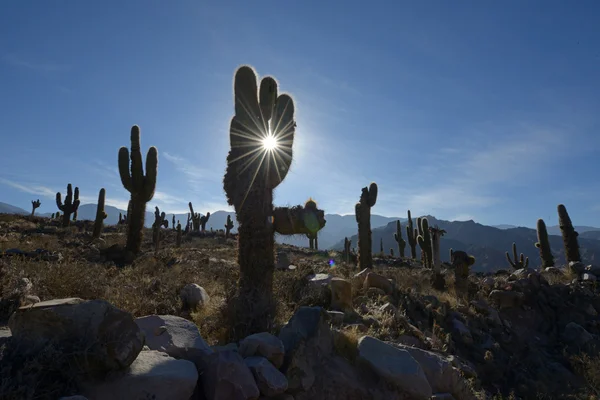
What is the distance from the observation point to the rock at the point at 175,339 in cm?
385

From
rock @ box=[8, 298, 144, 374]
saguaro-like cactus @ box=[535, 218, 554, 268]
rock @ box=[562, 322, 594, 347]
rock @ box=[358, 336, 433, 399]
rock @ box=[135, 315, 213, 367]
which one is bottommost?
rock @ box=[562, 322, 594, 347]

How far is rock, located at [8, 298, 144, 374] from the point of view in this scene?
3078mm

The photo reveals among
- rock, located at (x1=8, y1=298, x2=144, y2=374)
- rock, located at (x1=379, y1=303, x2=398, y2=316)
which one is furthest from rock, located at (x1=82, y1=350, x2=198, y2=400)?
rock, located at (x1=379, y1=303, x2=398, y2=316)

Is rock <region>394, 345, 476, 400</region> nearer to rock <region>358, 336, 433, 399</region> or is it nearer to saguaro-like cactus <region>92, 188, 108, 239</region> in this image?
rock <region>358, 336, 433, 399</region>

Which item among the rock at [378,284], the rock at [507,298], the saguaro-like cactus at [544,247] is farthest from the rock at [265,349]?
the saguaro-like cactus at [544,247]

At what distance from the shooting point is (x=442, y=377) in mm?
5184

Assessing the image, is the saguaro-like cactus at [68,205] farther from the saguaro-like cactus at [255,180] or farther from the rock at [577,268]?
the rock at [577,268]

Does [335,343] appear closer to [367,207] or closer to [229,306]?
[229,306]

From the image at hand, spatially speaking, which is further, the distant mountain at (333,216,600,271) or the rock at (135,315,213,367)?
the distant mountain at (333,216,600,271)

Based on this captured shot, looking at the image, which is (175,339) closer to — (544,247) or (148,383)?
(148,383)

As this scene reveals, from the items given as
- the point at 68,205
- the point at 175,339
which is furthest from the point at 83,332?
the point at 68,205

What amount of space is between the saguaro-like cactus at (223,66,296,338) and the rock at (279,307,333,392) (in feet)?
3.84

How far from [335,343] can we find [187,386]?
2196 millimetres

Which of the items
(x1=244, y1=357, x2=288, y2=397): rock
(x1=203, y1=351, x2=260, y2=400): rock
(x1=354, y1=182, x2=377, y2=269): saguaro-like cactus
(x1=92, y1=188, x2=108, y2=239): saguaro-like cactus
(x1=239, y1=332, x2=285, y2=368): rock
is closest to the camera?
(x1=203, y1=351, x2=260, y2=400): rock
